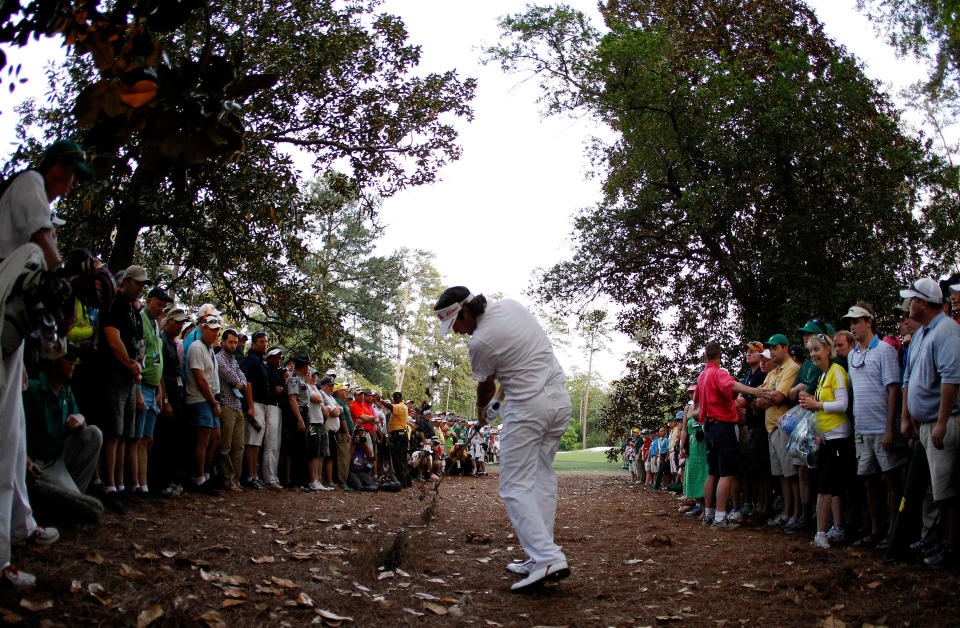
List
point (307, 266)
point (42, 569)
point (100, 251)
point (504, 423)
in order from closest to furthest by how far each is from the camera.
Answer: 1. point (42, 569)
2. point (504, 423)
3. point (100, 251)
4. point (307, 266)

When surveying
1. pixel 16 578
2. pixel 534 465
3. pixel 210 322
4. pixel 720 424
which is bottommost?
pixel 16 578

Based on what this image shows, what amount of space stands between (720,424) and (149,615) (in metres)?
6.83

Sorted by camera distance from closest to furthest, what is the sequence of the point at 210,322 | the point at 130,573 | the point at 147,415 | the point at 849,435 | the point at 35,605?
the point at 35,605
the point at 130,573
the point at 849,435
the point at 147,415
the point at 210,322

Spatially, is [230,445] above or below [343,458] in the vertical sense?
above

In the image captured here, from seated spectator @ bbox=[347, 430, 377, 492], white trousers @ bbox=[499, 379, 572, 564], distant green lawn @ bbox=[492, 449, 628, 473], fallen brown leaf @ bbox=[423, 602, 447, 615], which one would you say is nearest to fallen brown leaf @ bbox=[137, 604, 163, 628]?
fallen brown leaf @ bbox=[423, 602, 447, 615]

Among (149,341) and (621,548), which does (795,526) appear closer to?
(621,548)

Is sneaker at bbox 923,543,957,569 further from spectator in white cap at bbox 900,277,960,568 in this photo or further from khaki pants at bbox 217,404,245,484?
khaki pants at bbox 217,404,245,484

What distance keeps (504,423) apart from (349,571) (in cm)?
164

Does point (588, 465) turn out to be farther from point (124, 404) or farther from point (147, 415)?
point (124, 404)

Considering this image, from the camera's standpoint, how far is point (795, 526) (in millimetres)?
7867

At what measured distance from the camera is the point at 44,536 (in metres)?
4.34

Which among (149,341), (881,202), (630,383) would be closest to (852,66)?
(881,202)

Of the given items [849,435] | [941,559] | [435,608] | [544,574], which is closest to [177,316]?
[435,608]

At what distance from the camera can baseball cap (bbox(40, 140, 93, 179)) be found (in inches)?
151
